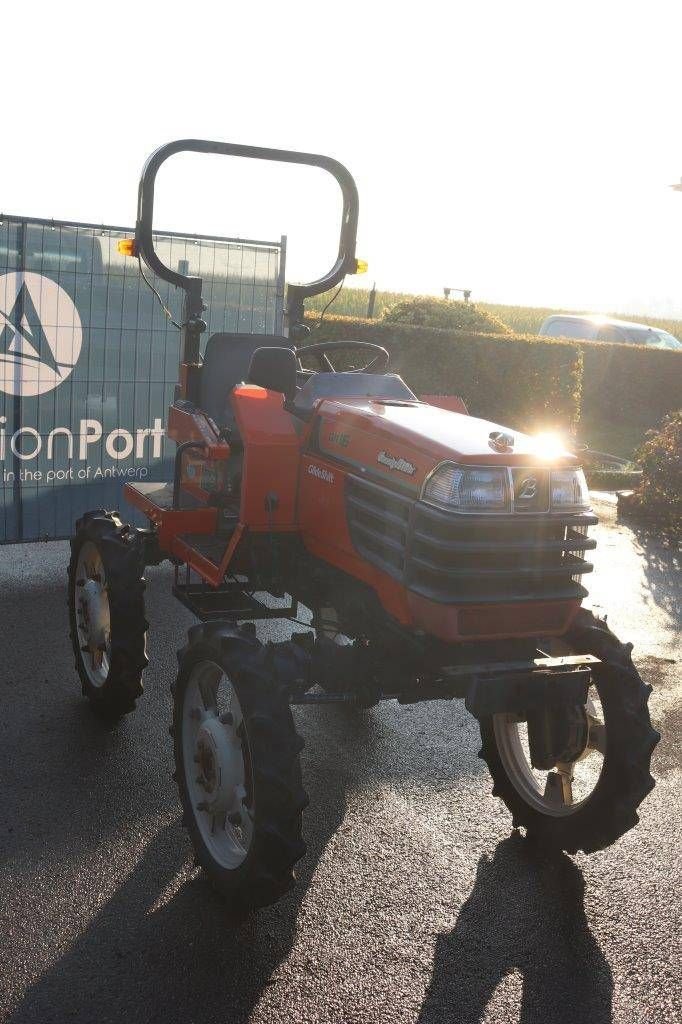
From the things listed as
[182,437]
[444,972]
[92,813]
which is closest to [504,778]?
[444,972]

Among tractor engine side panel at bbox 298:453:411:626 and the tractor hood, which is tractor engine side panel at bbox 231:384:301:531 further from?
the tractor hood

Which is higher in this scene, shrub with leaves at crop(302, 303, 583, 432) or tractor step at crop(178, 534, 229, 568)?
shrub with leaves at crop(302, 303, 583, 432)

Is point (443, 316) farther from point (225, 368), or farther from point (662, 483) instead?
point (225, 368)

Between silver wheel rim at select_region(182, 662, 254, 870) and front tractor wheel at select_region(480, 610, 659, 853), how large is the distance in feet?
3.45

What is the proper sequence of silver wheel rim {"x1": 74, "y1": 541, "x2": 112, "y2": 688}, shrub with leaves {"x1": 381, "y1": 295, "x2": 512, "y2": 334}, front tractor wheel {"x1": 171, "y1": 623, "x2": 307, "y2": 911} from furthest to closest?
shrub with leaves {"x1": 381, "y1": 295, "x2": 512, "y2": 334} → silver wheel rim {"x1": 74, "y1": 541, "x2": 112, "y2": 688} → front tractor wheel {"x1": 171, "y1": 623, "x2": 307, "y2": 911}

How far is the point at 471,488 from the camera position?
3.43 meters

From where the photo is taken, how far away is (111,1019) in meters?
2.98

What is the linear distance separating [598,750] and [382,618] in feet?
3.07

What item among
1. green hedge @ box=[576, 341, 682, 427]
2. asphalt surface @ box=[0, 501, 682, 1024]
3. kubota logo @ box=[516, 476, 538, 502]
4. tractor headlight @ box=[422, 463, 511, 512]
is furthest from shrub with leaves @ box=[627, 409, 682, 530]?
green hedge @ box=[576, 341, 682, 427]

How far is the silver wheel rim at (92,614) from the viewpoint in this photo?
196 inches

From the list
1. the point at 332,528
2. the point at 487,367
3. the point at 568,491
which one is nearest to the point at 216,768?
the point at 332,528

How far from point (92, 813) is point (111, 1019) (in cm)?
117

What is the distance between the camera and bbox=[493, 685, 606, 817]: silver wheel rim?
3.92 meters

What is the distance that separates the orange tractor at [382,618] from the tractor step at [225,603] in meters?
0.02
